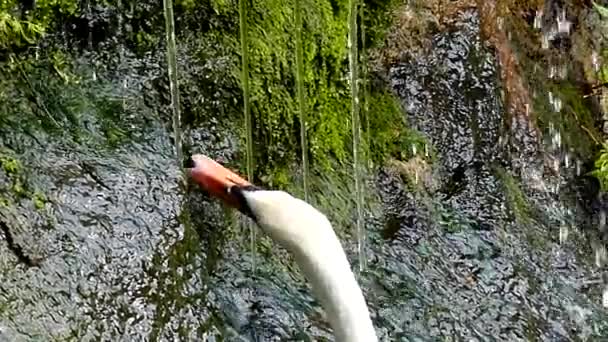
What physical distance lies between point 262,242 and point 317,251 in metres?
1.67

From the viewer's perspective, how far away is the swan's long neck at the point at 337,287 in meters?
1.62

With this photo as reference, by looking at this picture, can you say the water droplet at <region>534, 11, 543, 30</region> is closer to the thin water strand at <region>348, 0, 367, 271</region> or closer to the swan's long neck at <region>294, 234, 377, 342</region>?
the thin water strand at <region>348, 0, 367, 271</region>

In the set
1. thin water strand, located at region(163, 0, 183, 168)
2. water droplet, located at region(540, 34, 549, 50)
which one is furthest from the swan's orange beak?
water droplet, located at region(540, 34, 549, 50)

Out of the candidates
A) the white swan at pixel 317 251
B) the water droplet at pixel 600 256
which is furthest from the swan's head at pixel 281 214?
the water droplet at pixel 600 256

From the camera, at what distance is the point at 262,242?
3.27 metres

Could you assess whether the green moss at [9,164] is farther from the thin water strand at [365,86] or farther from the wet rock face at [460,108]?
the wet rock face at [460,108]

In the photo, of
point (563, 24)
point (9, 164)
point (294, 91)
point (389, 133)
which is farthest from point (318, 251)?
point (563, 24)

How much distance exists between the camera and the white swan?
1.62 meters

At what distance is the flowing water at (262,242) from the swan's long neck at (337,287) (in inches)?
37.1

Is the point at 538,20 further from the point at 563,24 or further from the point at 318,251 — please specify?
the point at 318,251

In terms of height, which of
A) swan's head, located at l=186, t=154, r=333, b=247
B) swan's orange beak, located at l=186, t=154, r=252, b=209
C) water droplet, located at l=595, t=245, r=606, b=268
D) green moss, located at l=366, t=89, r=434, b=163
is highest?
swan's orange beak, located at l=186, t=154, r=252, b=209

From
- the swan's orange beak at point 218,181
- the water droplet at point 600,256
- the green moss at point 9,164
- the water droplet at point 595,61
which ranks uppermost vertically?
the swan's orange beak at point 218,181

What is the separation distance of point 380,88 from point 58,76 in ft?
4.91

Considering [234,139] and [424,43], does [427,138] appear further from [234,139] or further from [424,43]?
[234,139]
